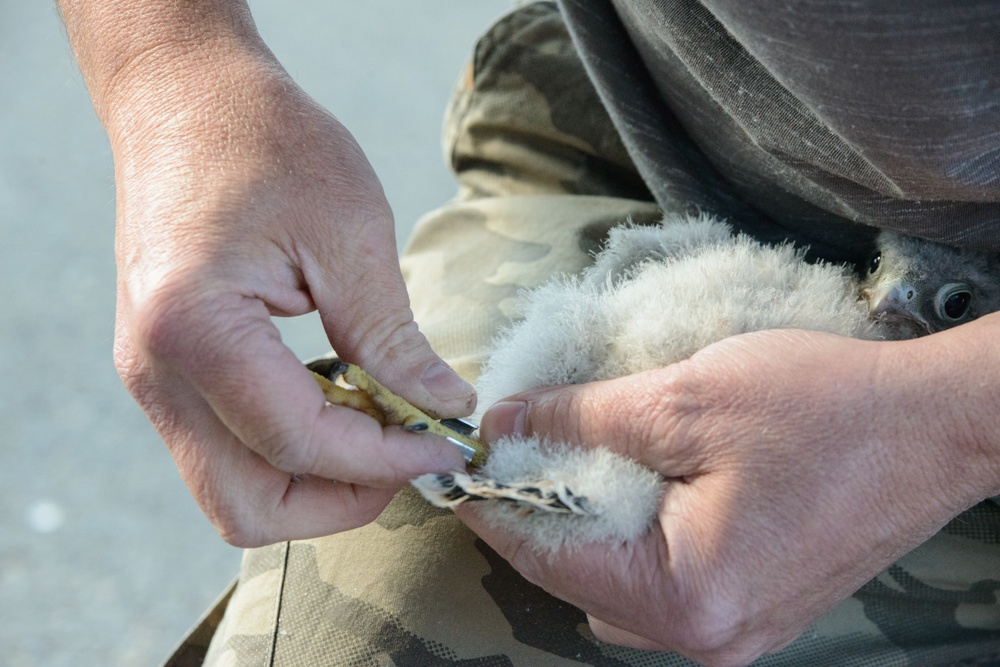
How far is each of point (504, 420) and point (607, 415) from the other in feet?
0.32

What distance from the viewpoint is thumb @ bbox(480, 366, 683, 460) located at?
78 centimetres

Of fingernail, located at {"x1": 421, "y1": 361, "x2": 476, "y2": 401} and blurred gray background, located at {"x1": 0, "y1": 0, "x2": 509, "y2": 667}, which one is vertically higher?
fingernail, located at {"x1": 421, "y1": 361, "x2": 476, "y2": 401}

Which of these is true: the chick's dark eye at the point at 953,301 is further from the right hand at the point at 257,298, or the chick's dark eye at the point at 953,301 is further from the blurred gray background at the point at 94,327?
the blurred gray background at the point at 94,327

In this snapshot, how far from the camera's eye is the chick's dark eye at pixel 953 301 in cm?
94

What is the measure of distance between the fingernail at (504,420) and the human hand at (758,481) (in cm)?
4

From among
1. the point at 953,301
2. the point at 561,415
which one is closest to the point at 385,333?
the point at 561,415

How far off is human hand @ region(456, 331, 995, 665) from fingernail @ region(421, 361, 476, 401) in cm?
9

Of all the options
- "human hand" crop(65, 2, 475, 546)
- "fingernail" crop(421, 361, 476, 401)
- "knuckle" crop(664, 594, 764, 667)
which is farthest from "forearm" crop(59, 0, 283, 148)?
"knuckle" crop(664, 594, 764, 667)

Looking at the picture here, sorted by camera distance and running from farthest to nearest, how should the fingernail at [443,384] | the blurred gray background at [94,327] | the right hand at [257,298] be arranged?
1. the blurred gray background at [94,327]
2. the fingernail at [443,384]
3. the right hand at [257,298]

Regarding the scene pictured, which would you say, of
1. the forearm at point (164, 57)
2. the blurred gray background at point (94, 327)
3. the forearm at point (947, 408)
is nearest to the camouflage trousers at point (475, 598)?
the forearm at point (947, 408)

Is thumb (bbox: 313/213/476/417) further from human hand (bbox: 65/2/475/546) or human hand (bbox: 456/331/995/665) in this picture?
human hand (bbox: 456/331/995/665)

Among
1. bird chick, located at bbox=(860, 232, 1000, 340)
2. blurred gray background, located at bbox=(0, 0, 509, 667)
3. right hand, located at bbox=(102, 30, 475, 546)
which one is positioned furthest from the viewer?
blurred gray background, located at bbox=(0, 0, 509, 667)

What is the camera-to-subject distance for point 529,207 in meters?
1.25

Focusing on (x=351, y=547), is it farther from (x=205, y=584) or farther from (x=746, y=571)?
(x=205, y=584)
